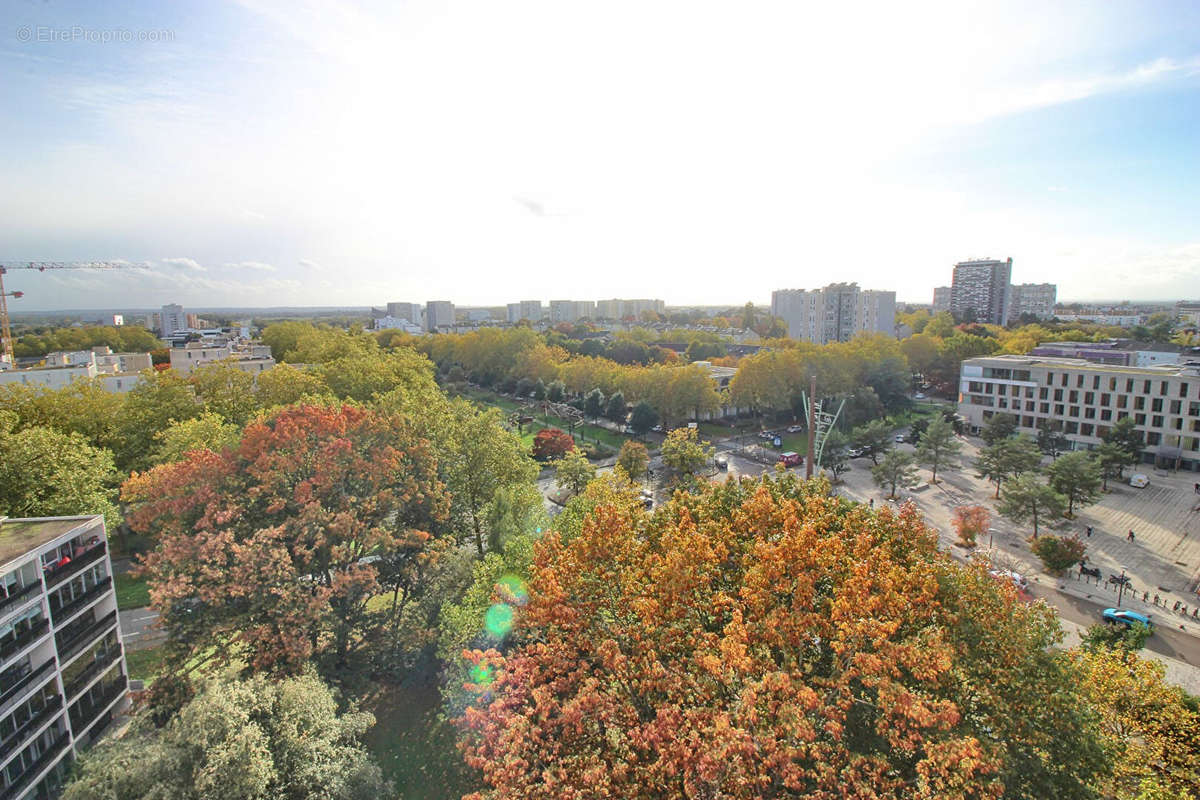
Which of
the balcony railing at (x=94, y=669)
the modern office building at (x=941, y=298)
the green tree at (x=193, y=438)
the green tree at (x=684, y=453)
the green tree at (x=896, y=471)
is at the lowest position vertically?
the balcony railing at (x=94, y=669)

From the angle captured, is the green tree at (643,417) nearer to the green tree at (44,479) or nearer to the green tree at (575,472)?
the green tree at (575,472)

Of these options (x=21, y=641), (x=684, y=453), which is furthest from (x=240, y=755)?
(x=684, y=453)

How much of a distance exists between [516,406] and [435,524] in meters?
36.4

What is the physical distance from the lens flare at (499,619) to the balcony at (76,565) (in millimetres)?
9243

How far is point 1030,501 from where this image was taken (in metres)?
22.3

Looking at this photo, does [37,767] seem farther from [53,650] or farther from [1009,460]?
[1009,460]

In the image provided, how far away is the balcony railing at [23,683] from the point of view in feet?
35.4

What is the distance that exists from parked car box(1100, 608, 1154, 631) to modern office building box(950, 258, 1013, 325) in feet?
305

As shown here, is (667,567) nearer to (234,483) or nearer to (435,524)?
(435,524)

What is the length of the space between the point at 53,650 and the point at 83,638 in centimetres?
88

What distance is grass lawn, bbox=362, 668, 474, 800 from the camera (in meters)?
12.1

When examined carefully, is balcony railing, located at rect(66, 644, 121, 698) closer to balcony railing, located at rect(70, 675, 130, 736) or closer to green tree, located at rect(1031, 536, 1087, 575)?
balcony railing, located at rect(70, 675, 130, 736)

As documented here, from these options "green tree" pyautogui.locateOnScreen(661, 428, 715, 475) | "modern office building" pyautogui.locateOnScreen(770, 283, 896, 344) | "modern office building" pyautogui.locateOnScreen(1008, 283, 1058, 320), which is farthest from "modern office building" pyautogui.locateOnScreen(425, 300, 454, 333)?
"green tree" pyautogui.locateOnScreen(661, 428, 715, 475)

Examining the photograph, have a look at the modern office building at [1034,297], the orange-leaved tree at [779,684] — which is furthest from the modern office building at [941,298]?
the orange-leaved tree at [779,684]
